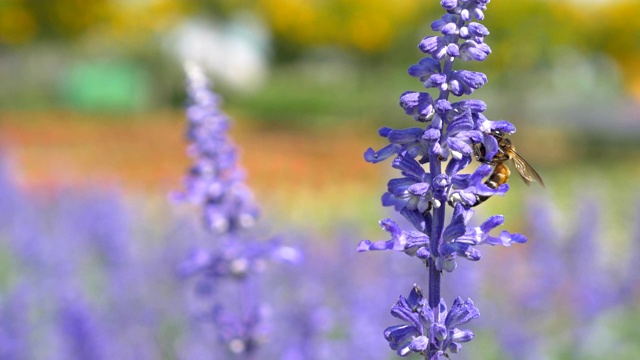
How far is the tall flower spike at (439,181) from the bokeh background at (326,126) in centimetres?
405

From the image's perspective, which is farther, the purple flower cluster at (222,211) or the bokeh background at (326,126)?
the bokeh background at (326,126)

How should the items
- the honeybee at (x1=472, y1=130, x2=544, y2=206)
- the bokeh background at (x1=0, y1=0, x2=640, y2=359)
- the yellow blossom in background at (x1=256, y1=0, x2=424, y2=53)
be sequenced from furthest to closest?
the yellow blossom in background at (x1=256, y1=0, x2=424, y2=53), the bokeh background at (x1=0, y1=0, x2=640, y2=359), the honeybee at (x1=472, y1=130, x2=544, y2=206)

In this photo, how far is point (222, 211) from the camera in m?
3.10

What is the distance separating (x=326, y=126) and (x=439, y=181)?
2828cm

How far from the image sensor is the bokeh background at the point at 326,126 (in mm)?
7562

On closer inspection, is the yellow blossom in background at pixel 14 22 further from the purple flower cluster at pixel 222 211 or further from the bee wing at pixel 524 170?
the bee wing at pixel 524 170

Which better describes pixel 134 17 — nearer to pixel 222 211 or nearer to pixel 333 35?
pixel 333 35

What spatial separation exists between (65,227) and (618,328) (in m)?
5.64

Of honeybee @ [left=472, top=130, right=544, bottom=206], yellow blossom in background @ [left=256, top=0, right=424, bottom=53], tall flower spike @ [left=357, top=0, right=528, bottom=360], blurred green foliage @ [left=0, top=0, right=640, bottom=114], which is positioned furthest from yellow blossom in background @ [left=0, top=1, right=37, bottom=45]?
tall flower spike @ [left=357, top=0, right=528, bottom=360]

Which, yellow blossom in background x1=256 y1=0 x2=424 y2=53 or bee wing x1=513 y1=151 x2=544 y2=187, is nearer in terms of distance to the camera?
bee wing x1=513 y1=151 x2=544 y2=187

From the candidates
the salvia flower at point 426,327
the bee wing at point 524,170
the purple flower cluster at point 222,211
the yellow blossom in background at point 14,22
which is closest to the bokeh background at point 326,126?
the yellow blossom in background at point 14,22

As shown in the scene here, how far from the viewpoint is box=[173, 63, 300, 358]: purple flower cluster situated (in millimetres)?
3031

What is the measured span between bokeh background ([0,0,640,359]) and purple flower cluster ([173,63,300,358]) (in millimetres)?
2867

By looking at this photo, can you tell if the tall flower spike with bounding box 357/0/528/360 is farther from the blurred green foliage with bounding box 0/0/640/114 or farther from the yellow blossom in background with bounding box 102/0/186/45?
the yellow blossom in background with bounding box 102/0/186/45
